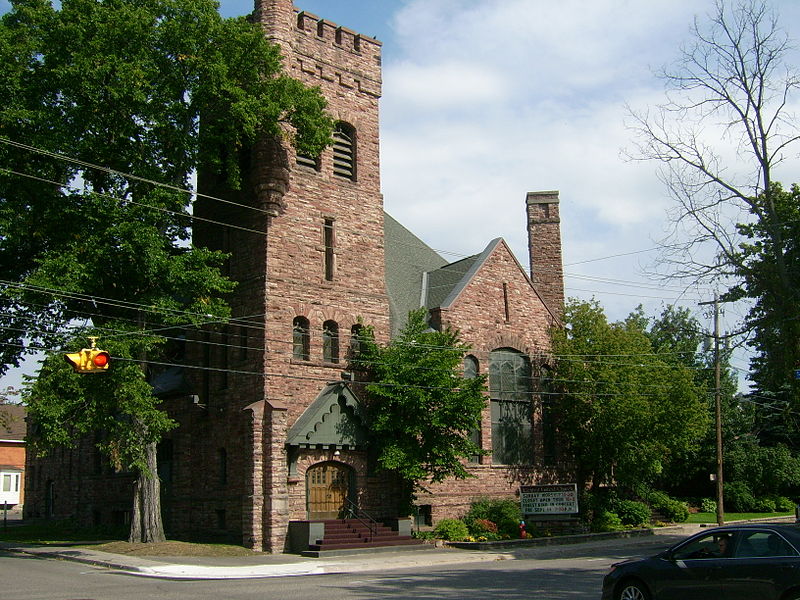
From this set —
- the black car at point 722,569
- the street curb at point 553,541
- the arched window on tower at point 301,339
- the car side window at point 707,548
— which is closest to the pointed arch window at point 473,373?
the street curb at point 553,541

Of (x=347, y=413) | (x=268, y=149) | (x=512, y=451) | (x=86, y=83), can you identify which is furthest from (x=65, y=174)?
(x=512, y=451)

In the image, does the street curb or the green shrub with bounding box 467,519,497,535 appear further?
the green shrub with bounding box 467,519,497,535

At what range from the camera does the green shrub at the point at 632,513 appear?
35.0 meters

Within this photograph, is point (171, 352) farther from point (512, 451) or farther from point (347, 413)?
point (512, 451)

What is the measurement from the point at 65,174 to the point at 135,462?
982 cm

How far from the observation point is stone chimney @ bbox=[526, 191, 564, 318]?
1502 inches

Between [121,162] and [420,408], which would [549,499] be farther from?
[121,162]

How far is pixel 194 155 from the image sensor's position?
92.8 feet

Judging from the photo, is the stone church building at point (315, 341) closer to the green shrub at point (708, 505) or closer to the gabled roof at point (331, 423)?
the gabled roof at point (331, 423)

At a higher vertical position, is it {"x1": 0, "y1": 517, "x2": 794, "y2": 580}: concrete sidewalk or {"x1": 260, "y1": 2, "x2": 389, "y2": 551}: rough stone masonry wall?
{"x1": 260, "y1": 2, "x2": 389, "y2": 551}: rough stone masonry wall

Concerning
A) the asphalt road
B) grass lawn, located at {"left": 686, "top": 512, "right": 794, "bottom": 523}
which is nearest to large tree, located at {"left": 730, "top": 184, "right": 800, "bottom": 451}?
the asphalt road

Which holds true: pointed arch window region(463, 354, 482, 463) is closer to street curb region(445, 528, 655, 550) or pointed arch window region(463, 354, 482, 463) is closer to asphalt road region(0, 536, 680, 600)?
street curb region(445, 528, 655, 550)

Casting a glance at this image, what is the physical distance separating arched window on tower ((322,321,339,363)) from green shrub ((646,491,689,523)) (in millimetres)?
18410

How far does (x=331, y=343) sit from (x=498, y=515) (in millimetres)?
9053
